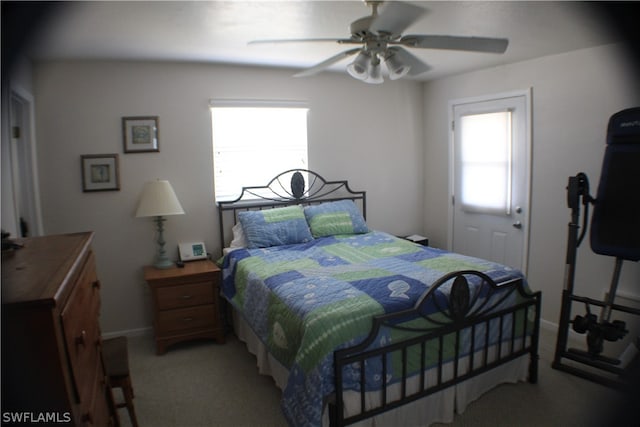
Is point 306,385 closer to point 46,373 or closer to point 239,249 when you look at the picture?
point 46,373

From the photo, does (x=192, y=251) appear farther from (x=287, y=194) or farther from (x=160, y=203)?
(x=287, y=194)

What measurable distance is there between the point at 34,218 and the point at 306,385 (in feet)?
7.54

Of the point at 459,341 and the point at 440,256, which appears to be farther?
the point at 440,256

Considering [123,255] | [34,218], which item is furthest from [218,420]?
[34,218]

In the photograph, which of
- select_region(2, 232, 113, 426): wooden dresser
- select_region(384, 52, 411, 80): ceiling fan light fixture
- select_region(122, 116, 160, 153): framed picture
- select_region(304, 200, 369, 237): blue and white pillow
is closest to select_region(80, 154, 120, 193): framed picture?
select_region(122, 116, 160, 153): framed picture

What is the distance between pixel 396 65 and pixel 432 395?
1.78 meters

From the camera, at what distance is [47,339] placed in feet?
2.43

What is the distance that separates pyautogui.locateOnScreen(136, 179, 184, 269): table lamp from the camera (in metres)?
3.06

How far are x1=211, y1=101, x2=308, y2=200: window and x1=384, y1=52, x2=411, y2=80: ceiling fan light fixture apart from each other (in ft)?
5.67

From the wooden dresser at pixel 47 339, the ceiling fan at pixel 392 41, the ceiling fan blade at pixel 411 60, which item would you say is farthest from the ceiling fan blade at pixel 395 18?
the wooden dresser at pixel 47 339

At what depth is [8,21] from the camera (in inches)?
20.6

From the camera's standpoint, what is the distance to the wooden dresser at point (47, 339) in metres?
0.58

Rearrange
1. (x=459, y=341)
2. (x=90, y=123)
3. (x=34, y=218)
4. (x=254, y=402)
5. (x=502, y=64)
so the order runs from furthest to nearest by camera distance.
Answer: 1. (x=502, y=64)
2. (x=90, y=123)
3. (x=34, y=218)
4. (x=254, y=402)
5. (x=459, y=341)

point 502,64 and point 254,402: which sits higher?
point 502,64
